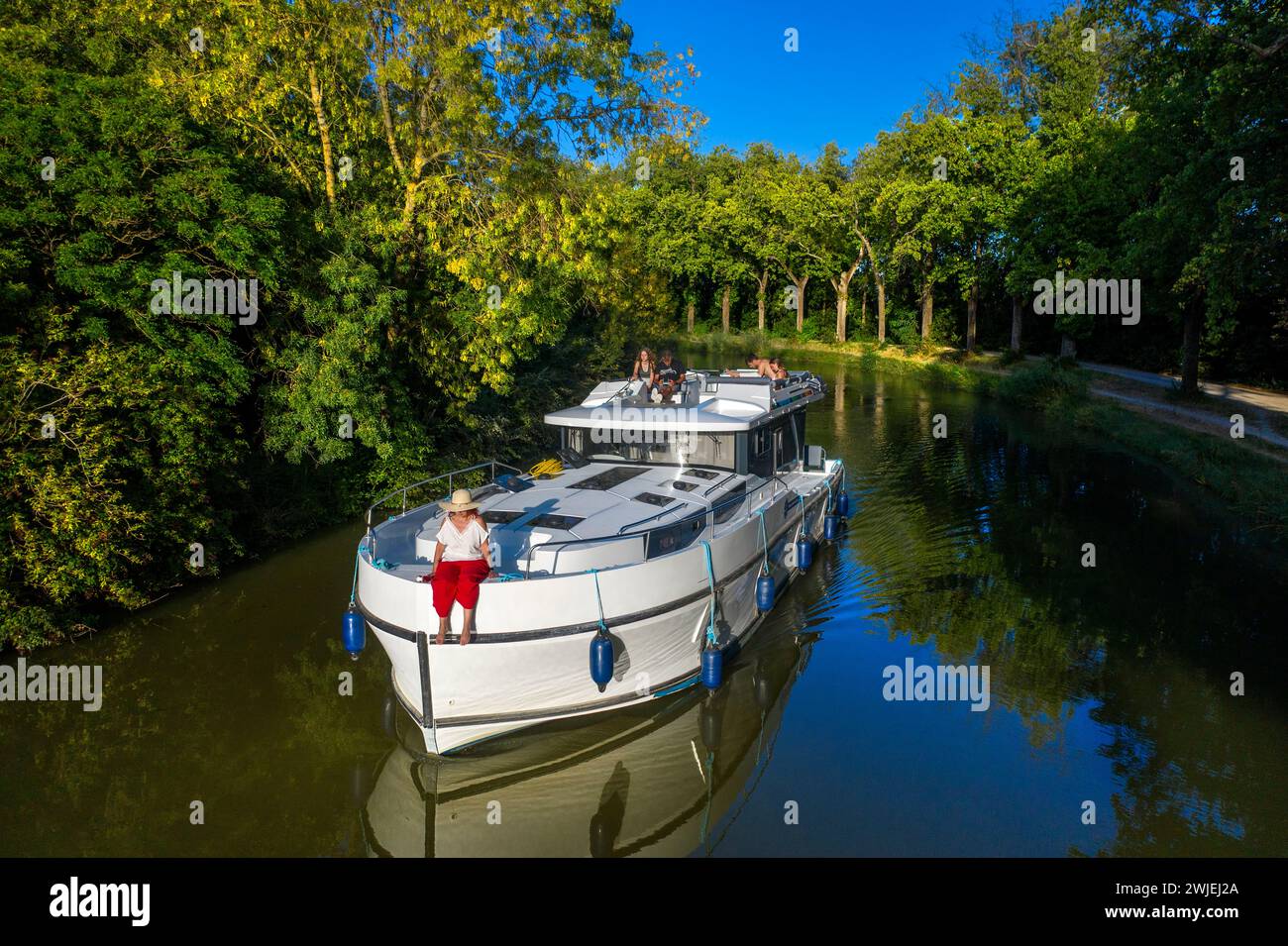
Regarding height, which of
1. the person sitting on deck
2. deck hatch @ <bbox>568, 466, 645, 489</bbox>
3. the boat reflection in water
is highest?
the person sitting on deck

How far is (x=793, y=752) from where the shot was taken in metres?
8.34

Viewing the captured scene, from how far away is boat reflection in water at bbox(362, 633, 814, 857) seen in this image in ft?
23.2

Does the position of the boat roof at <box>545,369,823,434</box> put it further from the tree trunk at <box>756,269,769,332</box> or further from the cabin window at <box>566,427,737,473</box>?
the tree trunk at <box>756,269,769,332</box>

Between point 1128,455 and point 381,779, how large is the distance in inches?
808

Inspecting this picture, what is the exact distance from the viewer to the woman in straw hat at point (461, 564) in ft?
24.4

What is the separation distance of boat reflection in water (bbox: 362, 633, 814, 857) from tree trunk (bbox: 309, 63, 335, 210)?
9.82 meters

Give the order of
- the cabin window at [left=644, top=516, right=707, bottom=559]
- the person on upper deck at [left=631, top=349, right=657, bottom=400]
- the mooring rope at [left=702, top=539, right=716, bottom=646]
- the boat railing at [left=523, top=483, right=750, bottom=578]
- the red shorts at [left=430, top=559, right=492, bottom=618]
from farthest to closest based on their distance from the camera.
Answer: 1. the person on upper deck at [left=631, top=349, right=657, bottom=400]
2. the mooring rope at [left=702, top=539, right=716, bottom=646]
3. the cabin window at [left=644, top=516, right=707, bottom=559]
4. the boat railing at [left=523, top=483, right=750, bottom=578]
5. the red shorts at [left=430, top=559, right=492, bottom=618]

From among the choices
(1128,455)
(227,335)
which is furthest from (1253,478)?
(227,335)

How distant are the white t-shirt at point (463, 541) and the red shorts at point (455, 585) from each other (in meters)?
0.11

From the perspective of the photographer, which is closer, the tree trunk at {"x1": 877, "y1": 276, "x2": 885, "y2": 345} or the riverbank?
the riverbank

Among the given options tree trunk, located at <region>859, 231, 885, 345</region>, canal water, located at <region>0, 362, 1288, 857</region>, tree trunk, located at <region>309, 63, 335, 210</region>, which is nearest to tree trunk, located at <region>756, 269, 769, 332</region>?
tree trunk, located at <region>859, 231, 885, 345</region>

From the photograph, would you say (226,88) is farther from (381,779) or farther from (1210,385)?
(1210,385)

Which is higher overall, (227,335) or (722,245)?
(722,245)

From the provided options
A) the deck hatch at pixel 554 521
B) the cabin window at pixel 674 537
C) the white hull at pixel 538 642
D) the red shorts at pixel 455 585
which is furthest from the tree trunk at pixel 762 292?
the red shorts at pixel 455 585
